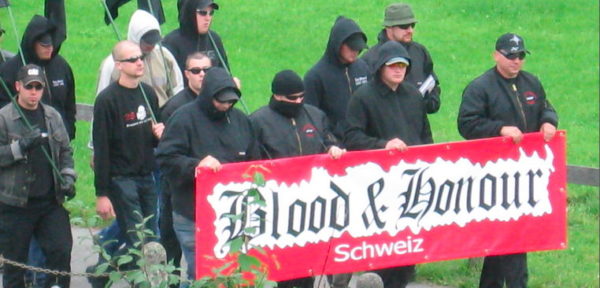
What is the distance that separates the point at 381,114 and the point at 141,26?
7.61 feet

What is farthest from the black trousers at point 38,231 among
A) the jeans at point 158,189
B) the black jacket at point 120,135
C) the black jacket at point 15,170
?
the jeans at point 158,189

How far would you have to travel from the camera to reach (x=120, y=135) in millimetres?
10773

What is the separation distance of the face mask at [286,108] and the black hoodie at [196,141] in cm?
35

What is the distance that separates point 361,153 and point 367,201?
356mm

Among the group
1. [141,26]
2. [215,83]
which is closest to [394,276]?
[215,83]

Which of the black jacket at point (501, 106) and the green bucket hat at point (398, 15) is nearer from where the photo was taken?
the black jacket at point (501, 106)

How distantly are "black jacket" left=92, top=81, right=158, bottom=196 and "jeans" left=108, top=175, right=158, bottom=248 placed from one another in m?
0.05

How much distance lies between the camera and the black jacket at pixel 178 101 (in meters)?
10.6

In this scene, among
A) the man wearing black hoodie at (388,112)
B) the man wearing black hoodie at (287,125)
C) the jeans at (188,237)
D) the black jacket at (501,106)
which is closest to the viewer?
the jeans at (188,237)

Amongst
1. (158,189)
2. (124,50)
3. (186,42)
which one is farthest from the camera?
(186,42)

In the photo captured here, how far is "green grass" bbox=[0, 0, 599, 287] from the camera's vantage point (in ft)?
67.2

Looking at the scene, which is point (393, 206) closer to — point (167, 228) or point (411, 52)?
point (167, 228)

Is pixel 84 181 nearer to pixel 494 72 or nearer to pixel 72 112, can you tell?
pixel 72 112

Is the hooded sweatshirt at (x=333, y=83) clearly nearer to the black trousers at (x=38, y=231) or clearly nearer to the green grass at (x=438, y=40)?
the black trousers at (x=38, y=231)
